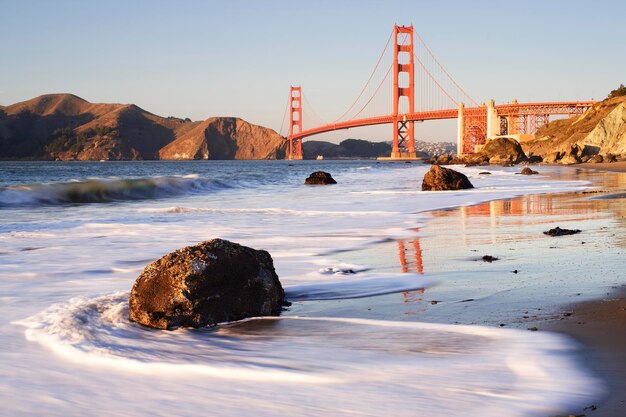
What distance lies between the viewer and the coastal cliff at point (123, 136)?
131 metres

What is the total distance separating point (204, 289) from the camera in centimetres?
382

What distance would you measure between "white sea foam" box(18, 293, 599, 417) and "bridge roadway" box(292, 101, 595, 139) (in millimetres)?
68655

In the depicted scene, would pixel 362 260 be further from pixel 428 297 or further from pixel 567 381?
pixel 567 381

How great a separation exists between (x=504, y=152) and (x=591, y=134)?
8.58 meters

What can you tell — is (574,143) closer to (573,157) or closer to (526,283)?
(573,157)

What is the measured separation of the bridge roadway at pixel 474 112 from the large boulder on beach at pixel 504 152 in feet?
45.9

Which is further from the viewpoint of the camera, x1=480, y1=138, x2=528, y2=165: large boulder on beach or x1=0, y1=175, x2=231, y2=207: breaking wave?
x1=480, y1=138, x2=528, y2=165: large boulder on beach

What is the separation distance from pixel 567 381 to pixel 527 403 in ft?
0.89

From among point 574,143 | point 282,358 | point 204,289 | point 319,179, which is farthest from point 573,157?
point 282,358

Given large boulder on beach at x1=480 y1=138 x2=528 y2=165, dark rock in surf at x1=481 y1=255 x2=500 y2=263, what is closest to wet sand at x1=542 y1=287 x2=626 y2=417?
dark rock in surf at x1=481 y1=255 x2=500 y2=263

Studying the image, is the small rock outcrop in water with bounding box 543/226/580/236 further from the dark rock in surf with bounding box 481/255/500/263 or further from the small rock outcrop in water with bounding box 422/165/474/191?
the small rock outcrop in water with bounding box 422/165/474/191

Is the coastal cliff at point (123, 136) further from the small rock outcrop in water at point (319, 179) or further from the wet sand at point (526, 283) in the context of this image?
the wet sand at point (526, 283)

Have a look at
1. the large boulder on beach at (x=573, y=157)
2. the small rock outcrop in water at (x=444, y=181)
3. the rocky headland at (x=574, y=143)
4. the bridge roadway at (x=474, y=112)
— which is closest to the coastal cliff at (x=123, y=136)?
the bridge roadway at (x=474, y=112)

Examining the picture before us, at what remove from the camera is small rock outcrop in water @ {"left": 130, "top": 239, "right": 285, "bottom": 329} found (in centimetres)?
373
